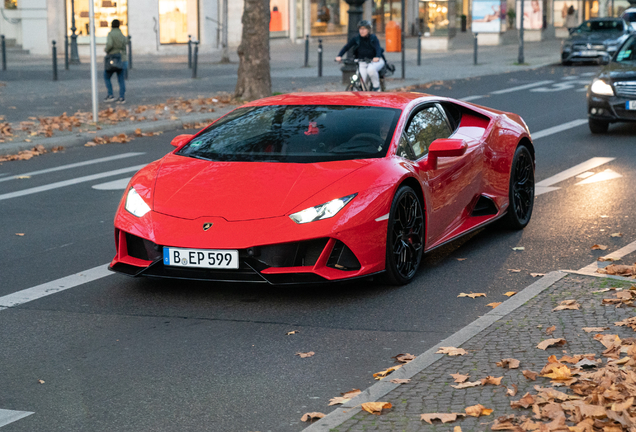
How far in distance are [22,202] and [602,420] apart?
7.36 m

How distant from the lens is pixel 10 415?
4.30 metres

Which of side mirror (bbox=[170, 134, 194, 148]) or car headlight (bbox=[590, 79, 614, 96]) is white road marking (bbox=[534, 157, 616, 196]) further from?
side mirror (bbox=[170, 134, 194, 148])

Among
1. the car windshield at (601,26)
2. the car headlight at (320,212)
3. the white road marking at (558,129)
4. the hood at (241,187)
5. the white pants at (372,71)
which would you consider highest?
the car windshield at (601,26)

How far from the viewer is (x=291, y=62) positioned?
34125mm

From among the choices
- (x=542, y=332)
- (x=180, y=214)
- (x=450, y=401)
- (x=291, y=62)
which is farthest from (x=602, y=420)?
(x=291, y=62)

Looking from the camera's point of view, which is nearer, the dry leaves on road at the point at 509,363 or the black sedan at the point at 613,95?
the dry leaves on road at the point at 509,363

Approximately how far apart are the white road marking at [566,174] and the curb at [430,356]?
412 centimetres

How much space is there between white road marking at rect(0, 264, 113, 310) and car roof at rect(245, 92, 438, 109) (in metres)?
1.78

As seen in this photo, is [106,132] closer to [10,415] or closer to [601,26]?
[10,415]

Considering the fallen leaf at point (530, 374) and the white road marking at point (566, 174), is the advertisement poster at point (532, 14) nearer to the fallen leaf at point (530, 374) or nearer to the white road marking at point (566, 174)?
the white road marking at point (566, 174)

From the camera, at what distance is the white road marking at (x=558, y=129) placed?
1495cm

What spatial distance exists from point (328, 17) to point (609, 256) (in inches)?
1779

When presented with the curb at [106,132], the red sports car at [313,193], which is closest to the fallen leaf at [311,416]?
the red sports car at [313,193]

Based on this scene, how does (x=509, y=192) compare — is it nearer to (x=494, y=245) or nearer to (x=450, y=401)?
(x=494, y=245)
